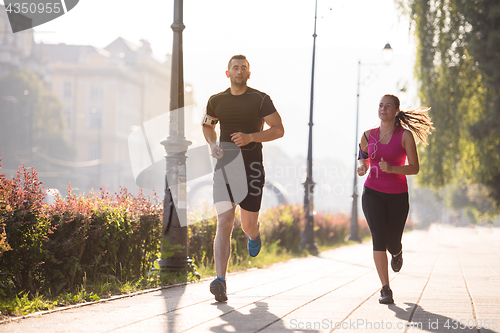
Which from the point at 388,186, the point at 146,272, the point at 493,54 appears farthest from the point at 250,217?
the point at 493,54

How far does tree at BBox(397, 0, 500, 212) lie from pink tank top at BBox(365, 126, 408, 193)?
13.3m

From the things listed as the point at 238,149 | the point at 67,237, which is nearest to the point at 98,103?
the point at 67,237

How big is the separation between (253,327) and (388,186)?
2201 mm

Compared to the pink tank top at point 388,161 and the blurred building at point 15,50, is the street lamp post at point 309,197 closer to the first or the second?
the pink tank top at point 388,161

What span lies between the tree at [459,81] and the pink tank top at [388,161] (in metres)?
13.3

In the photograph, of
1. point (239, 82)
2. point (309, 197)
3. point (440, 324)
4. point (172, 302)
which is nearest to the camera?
point (440, 324)

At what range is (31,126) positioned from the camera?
64750 mm

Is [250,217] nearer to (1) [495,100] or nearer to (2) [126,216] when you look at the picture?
(2) [126,216]

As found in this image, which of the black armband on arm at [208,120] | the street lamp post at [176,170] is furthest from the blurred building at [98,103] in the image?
the black armband on arm at [208,120]

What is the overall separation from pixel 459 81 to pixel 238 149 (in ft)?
50.3

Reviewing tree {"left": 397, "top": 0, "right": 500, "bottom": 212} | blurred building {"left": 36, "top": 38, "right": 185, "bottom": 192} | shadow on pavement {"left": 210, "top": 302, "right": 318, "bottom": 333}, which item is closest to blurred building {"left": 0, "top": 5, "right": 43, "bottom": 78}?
blurred building {"left": 36, "top": 38, "right": 185, "bottom": 192}

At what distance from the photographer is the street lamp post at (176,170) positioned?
26.5 ft

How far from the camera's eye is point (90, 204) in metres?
6.98

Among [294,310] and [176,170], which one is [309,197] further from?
[294,310]
